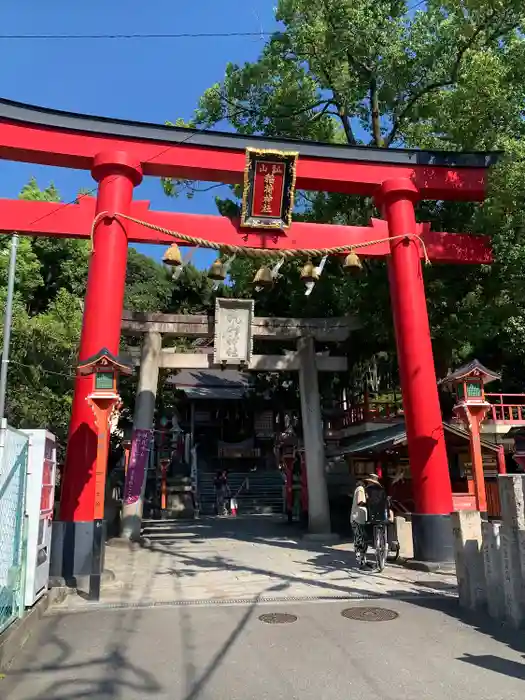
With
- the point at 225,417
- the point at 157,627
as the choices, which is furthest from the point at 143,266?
the point at 157,627

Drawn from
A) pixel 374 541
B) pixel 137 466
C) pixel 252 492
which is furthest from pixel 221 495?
pixel 374 541

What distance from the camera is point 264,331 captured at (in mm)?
14609

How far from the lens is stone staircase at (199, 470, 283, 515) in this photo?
25.0m

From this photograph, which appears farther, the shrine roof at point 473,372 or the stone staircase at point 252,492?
the stone staircase at point 252,492

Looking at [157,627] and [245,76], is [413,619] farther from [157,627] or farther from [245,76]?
[245,76]

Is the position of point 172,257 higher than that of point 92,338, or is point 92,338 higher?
point 172,257

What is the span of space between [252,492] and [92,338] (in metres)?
19.7

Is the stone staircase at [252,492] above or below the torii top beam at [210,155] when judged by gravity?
below

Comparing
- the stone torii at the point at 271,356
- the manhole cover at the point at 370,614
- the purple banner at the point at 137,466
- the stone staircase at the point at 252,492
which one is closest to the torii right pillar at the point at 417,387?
the manhole cover at the point at 370,614

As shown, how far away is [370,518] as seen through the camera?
9242mm

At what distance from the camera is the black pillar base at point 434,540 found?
9.03m

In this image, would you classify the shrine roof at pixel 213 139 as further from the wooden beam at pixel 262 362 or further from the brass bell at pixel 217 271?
the wooden beam at pixel 262 362

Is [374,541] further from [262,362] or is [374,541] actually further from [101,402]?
[262,362]

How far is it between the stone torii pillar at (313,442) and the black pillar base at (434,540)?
498 cm
